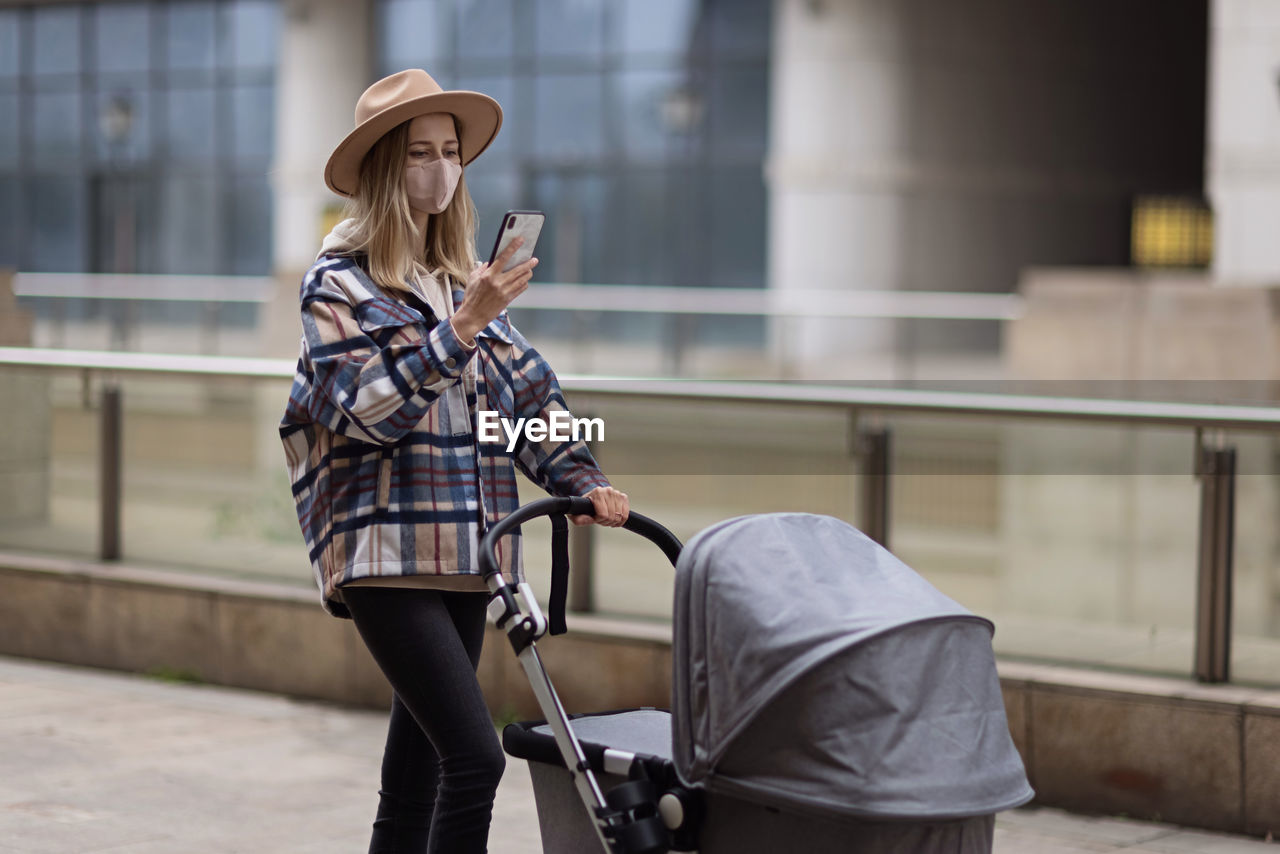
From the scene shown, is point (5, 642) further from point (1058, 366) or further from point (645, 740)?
point (1058, 366)

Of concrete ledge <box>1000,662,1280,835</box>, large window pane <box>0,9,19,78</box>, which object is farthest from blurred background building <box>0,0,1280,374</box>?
concrete ledge <box>1000,662,1280,835</box>

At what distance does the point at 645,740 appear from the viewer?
3.66 m

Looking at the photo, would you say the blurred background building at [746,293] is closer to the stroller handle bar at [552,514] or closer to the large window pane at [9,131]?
the large window pane at [9,131]

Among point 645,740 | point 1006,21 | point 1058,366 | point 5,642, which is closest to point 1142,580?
point 645,740

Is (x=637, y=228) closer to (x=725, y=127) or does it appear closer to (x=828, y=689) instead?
(x=725, y=127)

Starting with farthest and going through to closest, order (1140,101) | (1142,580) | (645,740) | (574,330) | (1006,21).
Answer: (1140,101) < (1006,21) < (574,330) < (1142,580) < (645,740)

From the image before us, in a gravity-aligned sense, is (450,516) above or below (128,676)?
above

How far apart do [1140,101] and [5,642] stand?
3028cm

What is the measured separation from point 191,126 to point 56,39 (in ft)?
16.2

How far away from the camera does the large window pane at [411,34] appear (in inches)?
1339

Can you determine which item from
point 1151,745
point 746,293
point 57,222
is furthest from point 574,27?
point 1151,745

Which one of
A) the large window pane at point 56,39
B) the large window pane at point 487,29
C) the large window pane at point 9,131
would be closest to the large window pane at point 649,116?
the large window pane at point 487,29

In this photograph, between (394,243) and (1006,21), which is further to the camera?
(1006,21)

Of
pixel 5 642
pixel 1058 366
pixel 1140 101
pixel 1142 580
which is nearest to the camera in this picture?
pixel 1142 580
